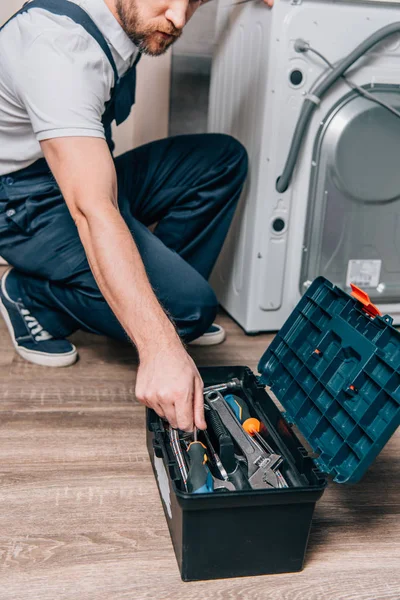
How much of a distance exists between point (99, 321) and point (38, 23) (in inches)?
25.8

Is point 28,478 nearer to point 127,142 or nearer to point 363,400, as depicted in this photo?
point 363,400

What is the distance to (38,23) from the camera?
110 centimetres

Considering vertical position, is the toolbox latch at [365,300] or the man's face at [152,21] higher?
the man's face at [152,21]

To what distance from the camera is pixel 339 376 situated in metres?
0.99

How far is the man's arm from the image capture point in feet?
2.76

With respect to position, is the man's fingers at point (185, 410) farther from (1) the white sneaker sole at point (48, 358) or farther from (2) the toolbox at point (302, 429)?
(1) the white sneaker sole at point (48, 358)

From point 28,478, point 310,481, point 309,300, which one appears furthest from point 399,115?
point 28,478

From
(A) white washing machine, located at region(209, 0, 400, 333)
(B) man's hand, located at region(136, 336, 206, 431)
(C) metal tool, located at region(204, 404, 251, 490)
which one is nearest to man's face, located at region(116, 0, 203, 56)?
(A) white washing machine, located at region(209, 0, 400, 333)

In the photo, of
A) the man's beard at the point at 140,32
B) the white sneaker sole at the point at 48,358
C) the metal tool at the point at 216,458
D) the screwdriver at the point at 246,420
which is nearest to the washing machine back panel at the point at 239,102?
the man's beard at the point at 140,32

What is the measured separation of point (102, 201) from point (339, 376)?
47 centimetres

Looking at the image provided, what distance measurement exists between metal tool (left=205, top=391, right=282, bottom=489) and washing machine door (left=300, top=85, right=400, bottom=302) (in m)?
0.73

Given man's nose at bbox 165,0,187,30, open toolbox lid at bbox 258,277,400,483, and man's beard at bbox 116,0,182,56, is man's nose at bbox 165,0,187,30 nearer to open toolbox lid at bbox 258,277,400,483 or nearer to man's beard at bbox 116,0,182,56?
man's beard at bbox 116,0,182,56

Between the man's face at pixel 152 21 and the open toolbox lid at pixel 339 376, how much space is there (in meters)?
0.57

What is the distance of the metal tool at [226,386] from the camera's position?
1.14 m
